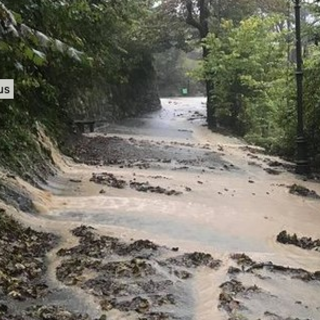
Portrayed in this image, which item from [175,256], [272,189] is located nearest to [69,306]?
[175,256]

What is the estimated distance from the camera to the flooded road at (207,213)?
5.56m

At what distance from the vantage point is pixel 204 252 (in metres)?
7.02

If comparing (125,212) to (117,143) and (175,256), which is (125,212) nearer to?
(175,256)

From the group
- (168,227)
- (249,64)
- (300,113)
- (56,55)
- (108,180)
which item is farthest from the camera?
(249,64)

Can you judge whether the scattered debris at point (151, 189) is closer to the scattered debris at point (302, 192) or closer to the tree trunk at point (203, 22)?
the scattered debris at point (302, 192)

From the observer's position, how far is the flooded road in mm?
5559

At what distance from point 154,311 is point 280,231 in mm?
4196

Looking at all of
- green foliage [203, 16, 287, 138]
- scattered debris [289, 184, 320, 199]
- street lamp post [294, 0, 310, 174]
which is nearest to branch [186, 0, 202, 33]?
green foliage [203, 16, 287, 138]

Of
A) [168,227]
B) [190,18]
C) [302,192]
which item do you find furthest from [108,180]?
[190,18]

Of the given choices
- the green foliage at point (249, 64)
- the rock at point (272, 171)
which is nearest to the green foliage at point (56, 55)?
the green foliage at point (249, 64)

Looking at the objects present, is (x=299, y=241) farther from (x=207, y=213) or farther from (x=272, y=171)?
(x=272, y=171)

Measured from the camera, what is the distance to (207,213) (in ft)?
31.7

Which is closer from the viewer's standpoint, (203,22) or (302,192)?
(302,192)

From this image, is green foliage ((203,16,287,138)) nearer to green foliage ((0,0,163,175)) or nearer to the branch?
the branch
